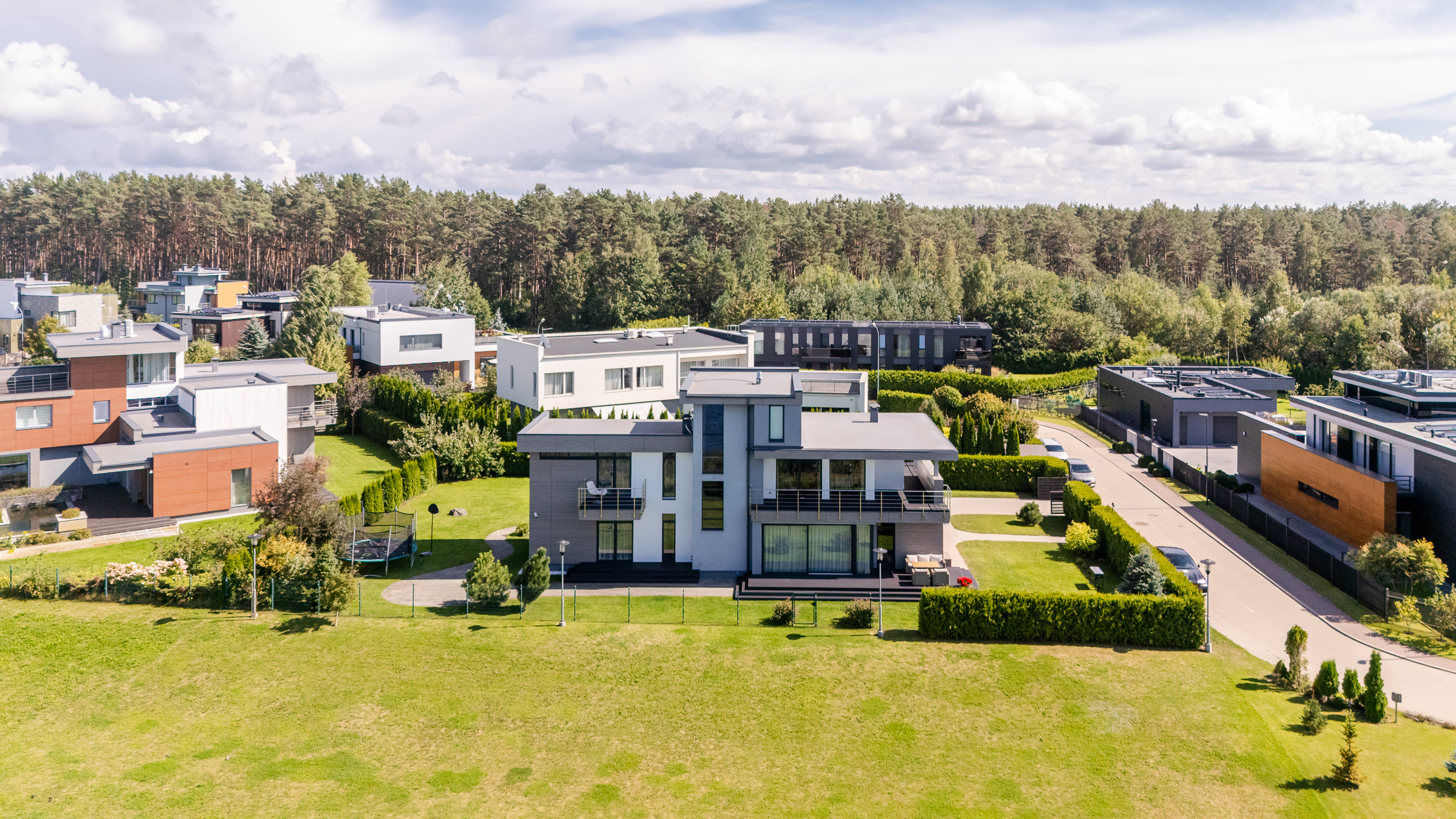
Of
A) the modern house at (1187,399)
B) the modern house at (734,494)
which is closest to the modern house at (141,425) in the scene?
the modern house at (734,494)

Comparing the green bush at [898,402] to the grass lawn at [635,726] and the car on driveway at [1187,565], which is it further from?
the grass lawn at [635,726]

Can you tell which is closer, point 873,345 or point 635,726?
point 635,726

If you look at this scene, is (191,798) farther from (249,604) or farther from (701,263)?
(701,263)

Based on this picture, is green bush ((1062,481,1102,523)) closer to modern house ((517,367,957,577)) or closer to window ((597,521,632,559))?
modern house ((517,367,957,577))

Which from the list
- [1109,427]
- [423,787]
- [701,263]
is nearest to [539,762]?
[423,787]

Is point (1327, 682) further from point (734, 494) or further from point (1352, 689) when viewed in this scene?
point (734, 494)

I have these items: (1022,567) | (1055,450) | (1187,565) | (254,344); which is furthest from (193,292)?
(1187,565)
